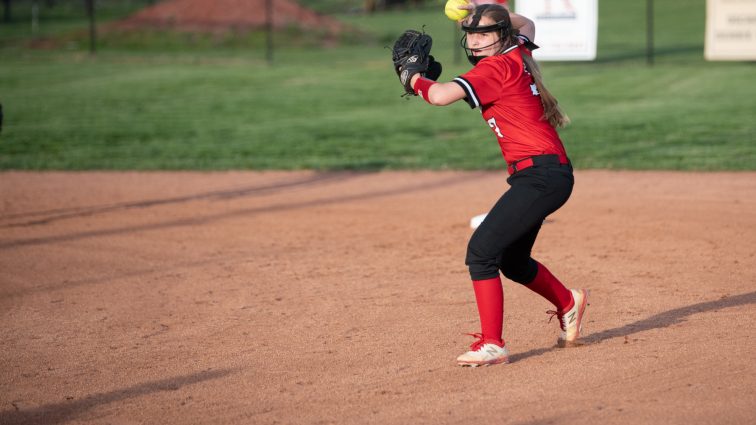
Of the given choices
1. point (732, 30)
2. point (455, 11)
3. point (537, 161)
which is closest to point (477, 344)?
point (537, 161)

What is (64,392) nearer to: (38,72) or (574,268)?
(574,268)

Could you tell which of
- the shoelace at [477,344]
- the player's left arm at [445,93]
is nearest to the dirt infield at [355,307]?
the shoelace at [477,344]

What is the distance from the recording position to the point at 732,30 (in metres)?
19.7

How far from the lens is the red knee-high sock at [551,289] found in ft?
18.9

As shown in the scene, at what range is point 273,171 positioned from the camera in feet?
42.9

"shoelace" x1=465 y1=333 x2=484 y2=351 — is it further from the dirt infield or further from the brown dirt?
the brown dirt

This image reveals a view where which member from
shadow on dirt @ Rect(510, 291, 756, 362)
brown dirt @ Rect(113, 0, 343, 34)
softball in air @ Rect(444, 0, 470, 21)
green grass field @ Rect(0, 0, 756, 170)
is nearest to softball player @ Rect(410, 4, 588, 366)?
shadow on dirt @ Rect(510, 291, 756, 362)

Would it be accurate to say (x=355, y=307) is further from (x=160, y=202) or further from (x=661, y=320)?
(x=160, y=202)

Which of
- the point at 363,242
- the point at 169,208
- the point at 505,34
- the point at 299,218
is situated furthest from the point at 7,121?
the point at 505,34

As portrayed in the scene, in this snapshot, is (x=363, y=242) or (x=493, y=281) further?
(x=363, y=242)

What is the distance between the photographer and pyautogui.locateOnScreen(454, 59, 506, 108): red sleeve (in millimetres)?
5148

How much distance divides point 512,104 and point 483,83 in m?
0.25

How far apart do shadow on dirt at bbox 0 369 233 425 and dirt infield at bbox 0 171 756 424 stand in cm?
2

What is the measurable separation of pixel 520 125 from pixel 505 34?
520 mm
